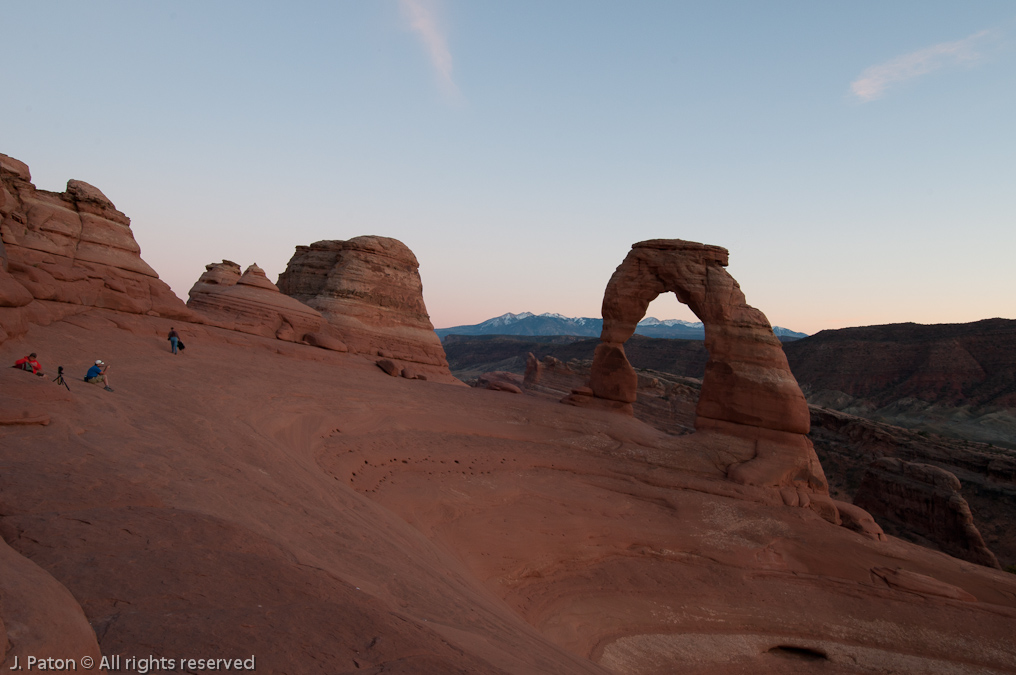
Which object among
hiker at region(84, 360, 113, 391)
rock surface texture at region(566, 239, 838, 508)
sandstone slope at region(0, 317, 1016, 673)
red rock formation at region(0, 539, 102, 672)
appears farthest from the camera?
rock surface texture at region(566, 239, 838, 508)

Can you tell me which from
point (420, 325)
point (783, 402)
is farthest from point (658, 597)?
point (420, 325)

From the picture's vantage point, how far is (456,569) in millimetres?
6668

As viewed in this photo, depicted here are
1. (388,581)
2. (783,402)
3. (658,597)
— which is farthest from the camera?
(783,402)

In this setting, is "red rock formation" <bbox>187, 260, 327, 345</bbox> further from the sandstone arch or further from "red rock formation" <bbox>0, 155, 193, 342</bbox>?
the sandstone arch

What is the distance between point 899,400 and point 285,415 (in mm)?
49231

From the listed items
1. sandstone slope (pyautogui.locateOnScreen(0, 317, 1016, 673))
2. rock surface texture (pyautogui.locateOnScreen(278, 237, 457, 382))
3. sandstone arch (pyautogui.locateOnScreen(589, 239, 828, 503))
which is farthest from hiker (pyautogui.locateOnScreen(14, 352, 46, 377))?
rock surface texture (pyautogui.locateOnScreen(278, 237, 457, 382))

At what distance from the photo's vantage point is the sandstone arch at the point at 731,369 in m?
12.3

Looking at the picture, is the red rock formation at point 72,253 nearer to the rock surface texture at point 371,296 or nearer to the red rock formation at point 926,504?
the rock surface texture at point 371,296

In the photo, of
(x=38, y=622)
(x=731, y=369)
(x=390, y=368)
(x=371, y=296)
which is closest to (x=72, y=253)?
(x=390, y=368)

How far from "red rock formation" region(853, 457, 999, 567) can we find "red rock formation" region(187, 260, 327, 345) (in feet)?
60.3

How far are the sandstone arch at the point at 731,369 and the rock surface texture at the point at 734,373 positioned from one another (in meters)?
0.02

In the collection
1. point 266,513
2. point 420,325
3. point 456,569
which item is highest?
point 420,325

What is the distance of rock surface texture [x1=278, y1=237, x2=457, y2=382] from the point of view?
67.6 feet

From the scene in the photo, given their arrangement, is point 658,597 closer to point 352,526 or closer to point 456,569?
point 456,569
